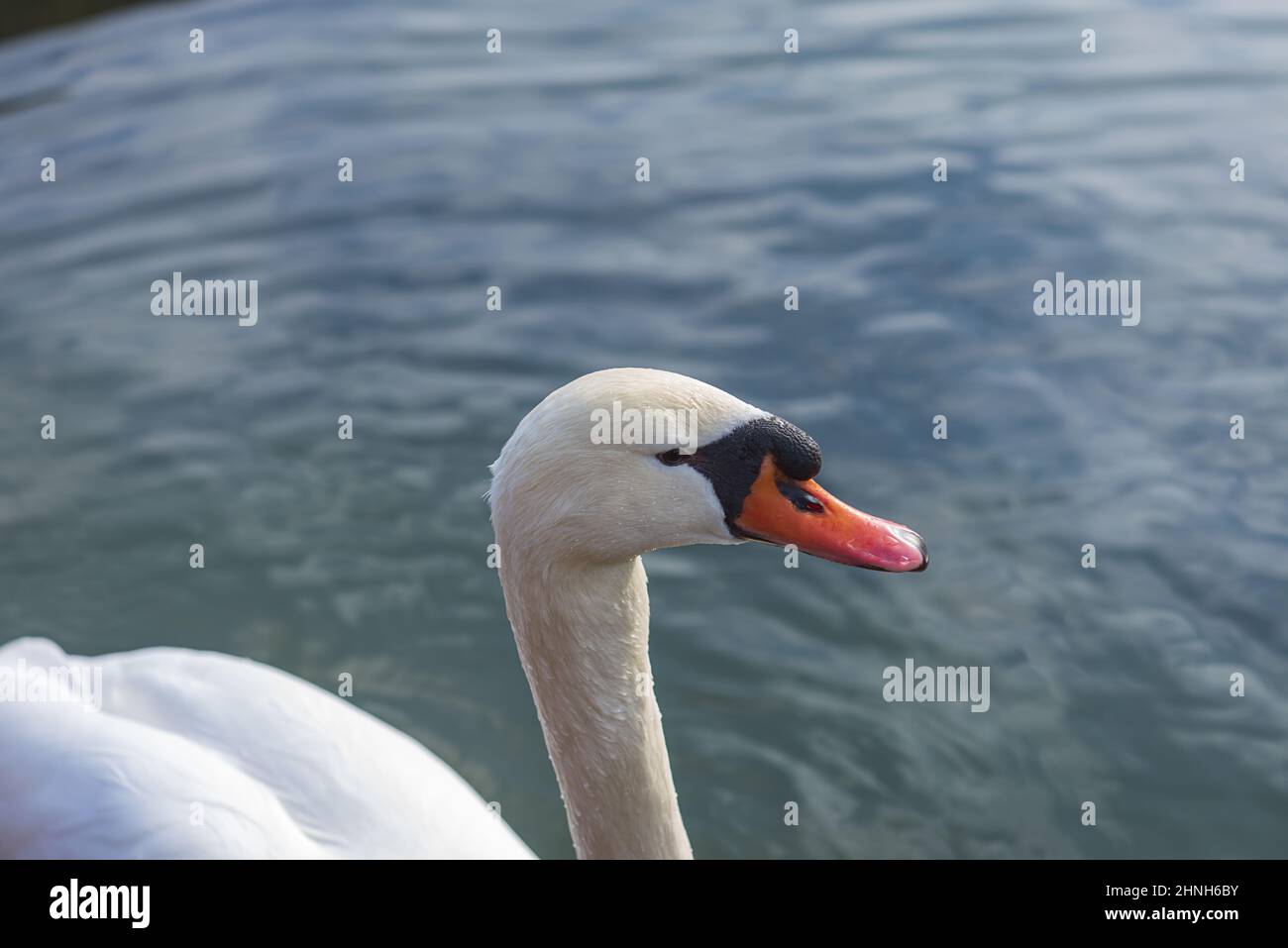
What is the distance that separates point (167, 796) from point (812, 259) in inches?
209

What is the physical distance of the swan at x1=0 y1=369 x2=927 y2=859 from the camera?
3.24 metres

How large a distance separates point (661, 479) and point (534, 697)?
87cm

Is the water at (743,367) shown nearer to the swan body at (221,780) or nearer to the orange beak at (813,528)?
the swan body at (221,780)

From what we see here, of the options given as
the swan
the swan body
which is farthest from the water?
the swan

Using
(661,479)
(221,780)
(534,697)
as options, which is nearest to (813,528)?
(661,479)

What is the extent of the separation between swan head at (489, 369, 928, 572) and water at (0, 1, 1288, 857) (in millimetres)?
1827

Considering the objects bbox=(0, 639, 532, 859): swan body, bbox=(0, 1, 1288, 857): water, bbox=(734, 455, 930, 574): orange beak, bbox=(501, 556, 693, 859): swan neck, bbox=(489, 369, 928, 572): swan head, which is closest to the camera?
bbox=(489, 369, 928, 572): swan head

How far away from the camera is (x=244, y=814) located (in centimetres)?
371

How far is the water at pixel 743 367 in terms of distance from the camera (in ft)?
17.1

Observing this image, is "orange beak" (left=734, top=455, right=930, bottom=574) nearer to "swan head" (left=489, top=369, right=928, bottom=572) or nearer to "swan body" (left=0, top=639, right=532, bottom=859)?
"swan head" (left=489, top=369, right=928, bottom=572)

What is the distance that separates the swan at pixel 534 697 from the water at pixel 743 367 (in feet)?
4.05

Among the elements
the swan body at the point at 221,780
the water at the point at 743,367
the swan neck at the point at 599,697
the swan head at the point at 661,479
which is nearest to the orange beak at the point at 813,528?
the swan head at the point at 661,479
